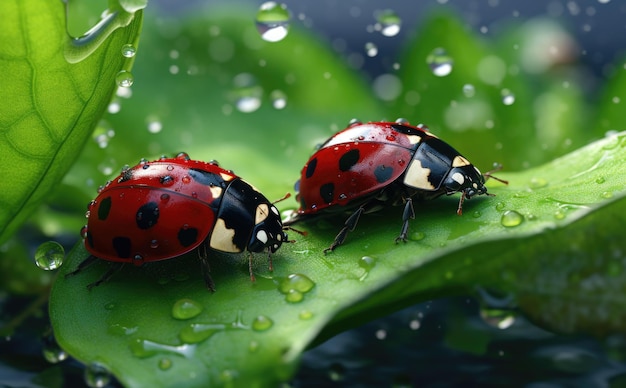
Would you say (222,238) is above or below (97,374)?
above

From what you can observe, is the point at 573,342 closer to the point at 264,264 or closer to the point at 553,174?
the point at 553,174

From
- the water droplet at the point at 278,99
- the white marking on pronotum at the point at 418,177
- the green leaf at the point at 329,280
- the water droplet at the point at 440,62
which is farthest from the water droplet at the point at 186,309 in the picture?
the water droplet at the point at 278,99

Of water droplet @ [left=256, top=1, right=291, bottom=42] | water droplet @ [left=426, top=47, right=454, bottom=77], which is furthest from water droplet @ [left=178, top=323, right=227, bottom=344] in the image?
water droplet @ [left=426, top=47, right=454, bottom=77]

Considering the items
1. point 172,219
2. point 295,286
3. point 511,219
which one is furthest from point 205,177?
point 511,219

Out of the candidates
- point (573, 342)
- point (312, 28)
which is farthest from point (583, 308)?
point (312, 28)

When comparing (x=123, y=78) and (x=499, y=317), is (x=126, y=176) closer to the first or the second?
(x=123, y=78)

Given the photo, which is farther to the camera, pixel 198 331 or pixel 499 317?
pixel 499 317

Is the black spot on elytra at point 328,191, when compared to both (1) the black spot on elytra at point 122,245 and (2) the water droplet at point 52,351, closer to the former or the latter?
(1) the black spot on elytra at point 122,245
